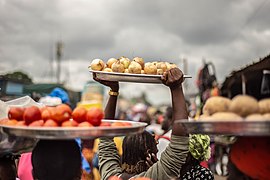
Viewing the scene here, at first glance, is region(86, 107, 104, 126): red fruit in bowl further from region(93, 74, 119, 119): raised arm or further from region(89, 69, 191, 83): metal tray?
region(93, 74, 119, 119): raised arm

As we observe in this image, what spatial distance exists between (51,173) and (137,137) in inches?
38.8

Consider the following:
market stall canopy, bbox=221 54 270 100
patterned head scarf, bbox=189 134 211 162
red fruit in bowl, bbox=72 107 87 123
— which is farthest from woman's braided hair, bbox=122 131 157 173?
red fruit in bowl, bbox=72 107 87 123

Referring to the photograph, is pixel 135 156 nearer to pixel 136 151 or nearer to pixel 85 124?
pixel 136 151

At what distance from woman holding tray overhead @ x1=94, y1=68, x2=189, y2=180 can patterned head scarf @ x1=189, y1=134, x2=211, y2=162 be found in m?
0.36

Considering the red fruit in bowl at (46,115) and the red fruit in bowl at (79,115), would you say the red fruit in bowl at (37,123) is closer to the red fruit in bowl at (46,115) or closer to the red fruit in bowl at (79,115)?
the red fruit in bowl at (46,115)

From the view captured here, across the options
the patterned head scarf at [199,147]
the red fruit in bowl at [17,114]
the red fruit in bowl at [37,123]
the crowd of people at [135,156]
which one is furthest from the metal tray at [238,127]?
the patterned head scarf at [199,147]

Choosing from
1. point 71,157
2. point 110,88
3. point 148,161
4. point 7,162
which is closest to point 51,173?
point 71,157

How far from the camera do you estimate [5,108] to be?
2.56m

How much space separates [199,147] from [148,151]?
0.50m

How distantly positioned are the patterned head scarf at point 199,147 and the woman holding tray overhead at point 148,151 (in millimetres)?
363

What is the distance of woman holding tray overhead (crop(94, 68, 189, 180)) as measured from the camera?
2.52m

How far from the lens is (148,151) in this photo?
286 centimetres

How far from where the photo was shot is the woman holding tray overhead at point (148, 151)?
252cm

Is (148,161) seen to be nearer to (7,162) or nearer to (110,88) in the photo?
(110,88)
